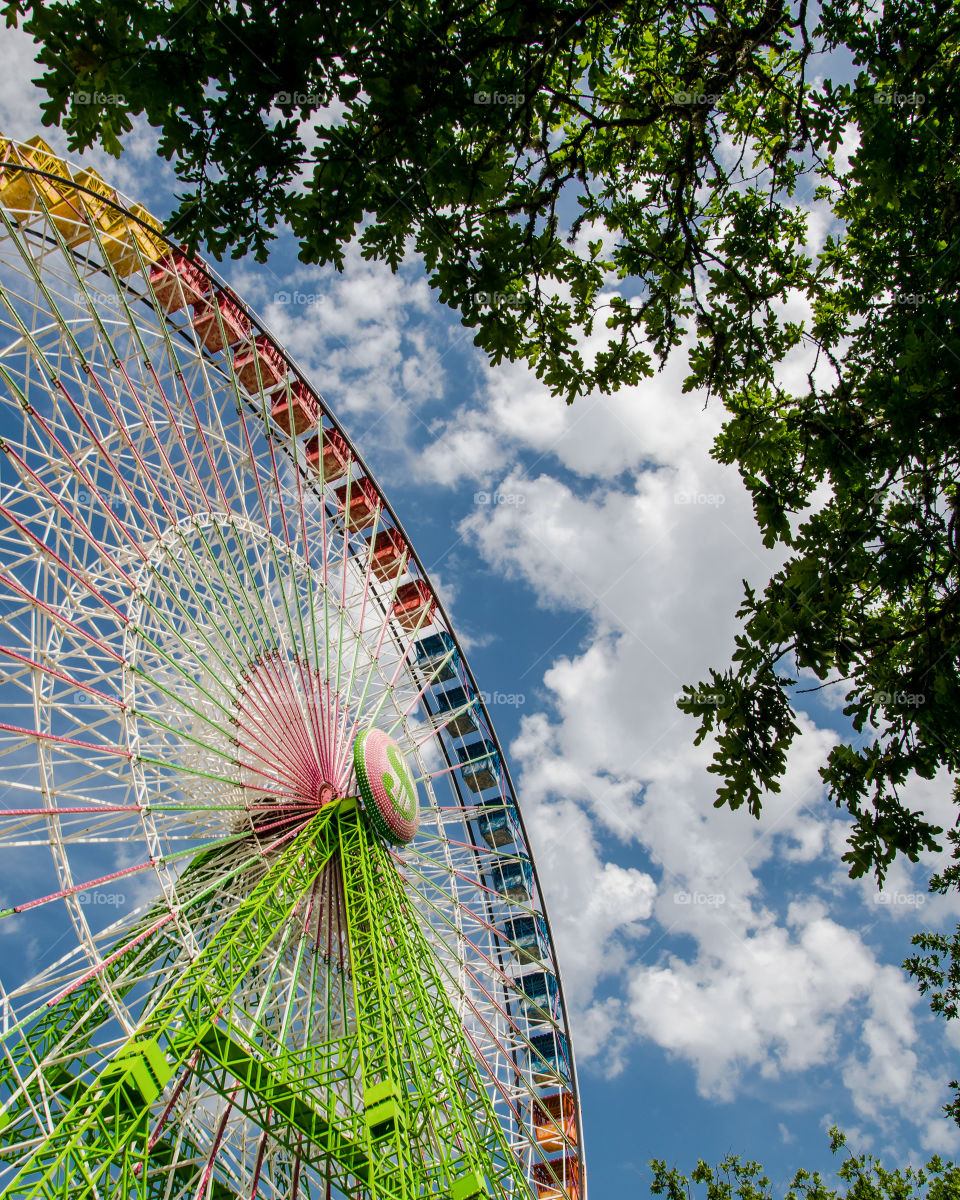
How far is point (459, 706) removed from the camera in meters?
22.1

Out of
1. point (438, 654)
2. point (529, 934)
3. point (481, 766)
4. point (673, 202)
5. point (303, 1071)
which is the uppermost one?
point (438, 654)

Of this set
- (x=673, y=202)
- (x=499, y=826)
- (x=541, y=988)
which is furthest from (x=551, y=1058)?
(x=673, y=202)

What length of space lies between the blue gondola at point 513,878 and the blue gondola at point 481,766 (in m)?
2.14

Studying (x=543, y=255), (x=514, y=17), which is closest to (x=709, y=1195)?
(x=543, y=255)

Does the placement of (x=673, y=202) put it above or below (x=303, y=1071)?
above

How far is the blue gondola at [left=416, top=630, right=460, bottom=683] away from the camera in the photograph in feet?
71.8

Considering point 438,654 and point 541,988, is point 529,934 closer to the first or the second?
point 541,988

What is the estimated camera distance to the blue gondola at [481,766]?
22.7 meters

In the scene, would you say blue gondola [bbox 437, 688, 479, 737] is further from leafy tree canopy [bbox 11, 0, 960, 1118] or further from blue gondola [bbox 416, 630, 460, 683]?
leafy tree canopy [bbox 11, 0, 960, 1118]

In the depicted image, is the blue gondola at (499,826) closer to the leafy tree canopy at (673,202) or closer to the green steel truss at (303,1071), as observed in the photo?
the green steel truss at (303,1071)

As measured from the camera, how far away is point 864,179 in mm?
4410

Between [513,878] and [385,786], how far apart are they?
869cm

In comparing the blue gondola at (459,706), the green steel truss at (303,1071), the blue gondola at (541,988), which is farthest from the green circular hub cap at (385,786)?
the blue gondola at (541,988)

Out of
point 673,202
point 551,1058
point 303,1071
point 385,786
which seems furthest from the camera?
point 551,1058
